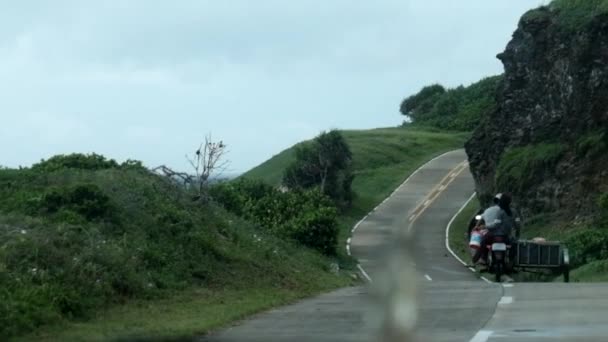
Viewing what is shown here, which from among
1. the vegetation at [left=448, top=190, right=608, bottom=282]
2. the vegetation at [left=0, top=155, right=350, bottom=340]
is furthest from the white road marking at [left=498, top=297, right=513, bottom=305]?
the vegetation at [left=448, top=190, right=608, bottom=282]

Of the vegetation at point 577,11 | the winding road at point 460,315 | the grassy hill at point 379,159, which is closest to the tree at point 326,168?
the grassy hill at point 379,159

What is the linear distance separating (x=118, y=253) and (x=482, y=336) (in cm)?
966

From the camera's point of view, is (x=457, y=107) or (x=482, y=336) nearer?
(x=482, y=336)

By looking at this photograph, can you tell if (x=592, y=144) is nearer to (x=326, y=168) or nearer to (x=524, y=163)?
(x=524, y=163)

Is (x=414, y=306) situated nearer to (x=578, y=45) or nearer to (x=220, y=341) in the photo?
(x=220, y=341)

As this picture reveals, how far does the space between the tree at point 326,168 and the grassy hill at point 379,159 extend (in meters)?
1.43

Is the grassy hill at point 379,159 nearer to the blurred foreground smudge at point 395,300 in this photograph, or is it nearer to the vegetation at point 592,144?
the vegetation at point 592,144

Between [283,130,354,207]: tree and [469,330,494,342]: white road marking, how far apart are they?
1990 inches

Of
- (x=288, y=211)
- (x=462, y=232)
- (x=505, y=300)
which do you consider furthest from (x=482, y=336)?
(x=462, y=232)

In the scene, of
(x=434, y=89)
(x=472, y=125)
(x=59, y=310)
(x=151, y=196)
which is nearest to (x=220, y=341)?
(x=59, y=310)

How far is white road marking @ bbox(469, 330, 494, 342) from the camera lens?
11.9 meters

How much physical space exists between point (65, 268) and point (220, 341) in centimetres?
565

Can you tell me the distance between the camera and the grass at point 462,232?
161ft

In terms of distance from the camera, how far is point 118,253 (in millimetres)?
20359
